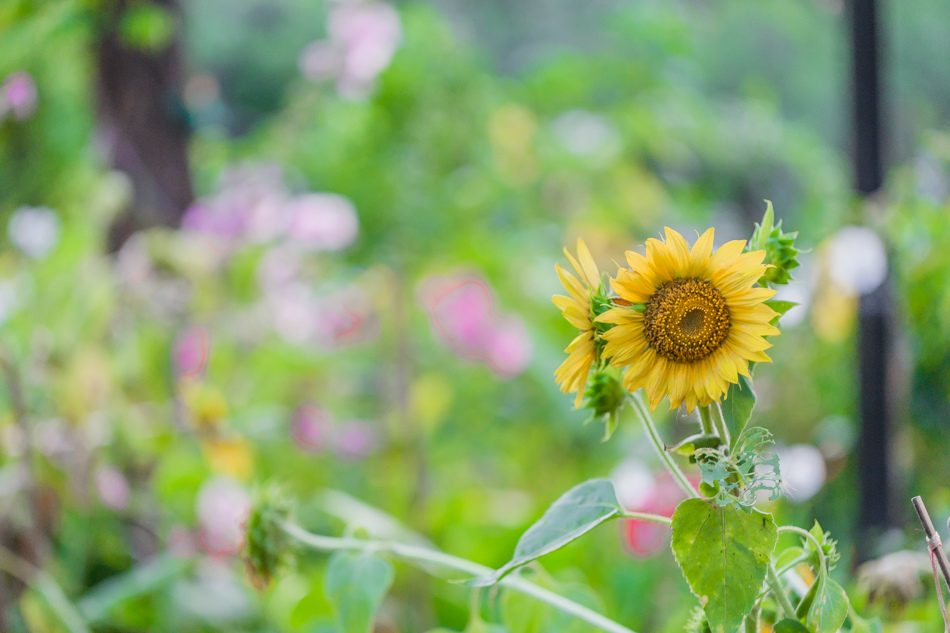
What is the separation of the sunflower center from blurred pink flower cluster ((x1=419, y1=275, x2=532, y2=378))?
2.70ft

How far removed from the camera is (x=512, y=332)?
1.00 m

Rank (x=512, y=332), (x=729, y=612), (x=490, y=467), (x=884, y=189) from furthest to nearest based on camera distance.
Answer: (x=490, y=467)
(x=512, y=332)
(x=884, y=189)
(x=729, y=612)

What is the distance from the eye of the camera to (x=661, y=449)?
6.3 inches

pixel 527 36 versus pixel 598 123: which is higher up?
pixel 527 36

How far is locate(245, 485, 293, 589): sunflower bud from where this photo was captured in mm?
246

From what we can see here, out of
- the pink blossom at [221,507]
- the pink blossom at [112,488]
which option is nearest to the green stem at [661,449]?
the pink blossom at [221,507]

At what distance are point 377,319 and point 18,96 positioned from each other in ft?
1.99

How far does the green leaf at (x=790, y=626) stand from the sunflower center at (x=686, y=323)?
7 cm

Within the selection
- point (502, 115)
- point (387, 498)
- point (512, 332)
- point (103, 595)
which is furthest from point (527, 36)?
point (103, 595)

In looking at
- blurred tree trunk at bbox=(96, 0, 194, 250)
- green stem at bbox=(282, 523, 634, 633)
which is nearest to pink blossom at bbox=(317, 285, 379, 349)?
blurred tree trunk at bbox=(96, 0, 194, 250)

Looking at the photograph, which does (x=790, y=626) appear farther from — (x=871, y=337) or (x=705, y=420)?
(x=871, y=337)

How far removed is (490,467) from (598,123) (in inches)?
32.3

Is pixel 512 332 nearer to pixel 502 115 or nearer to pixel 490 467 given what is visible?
pixel 490 467

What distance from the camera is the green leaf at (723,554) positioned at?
0.47 feet
